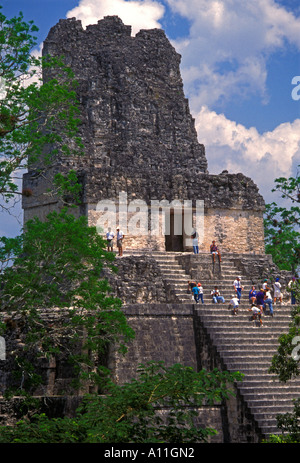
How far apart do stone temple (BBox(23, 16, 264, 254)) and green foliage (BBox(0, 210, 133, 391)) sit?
5.32m

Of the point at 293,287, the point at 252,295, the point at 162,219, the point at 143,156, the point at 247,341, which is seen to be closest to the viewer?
the point at 293,287

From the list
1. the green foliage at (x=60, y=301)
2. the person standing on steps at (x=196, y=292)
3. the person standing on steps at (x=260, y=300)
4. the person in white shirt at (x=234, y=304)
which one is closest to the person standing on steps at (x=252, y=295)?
the person standing on steps at (x=260, y=300)

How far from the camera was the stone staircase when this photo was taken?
46.4 feet

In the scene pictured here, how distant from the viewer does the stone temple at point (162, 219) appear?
1498cm

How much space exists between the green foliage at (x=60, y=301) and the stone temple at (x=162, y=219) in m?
0.57

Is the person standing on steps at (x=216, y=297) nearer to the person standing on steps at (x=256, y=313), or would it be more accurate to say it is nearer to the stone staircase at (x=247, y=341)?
the stone staircase at (x=247, y=341)

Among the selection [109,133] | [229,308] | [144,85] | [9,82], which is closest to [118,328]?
[229,308]

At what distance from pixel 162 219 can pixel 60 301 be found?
7.17 m

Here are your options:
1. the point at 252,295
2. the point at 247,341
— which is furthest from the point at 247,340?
the point at 252,295

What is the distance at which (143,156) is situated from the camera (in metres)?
22.9

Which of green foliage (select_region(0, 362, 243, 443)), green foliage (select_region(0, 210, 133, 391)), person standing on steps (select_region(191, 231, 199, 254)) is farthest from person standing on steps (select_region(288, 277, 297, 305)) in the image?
green foliage (select_region(0, 362, 243, 443))

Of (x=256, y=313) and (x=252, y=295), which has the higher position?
(x=252, y=295)

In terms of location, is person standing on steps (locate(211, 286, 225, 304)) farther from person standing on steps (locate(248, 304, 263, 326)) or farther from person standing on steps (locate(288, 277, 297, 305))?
person standing on steps (locate(288, 277, 297, 305))

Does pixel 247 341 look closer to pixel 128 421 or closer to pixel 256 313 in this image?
pixel 256 313
